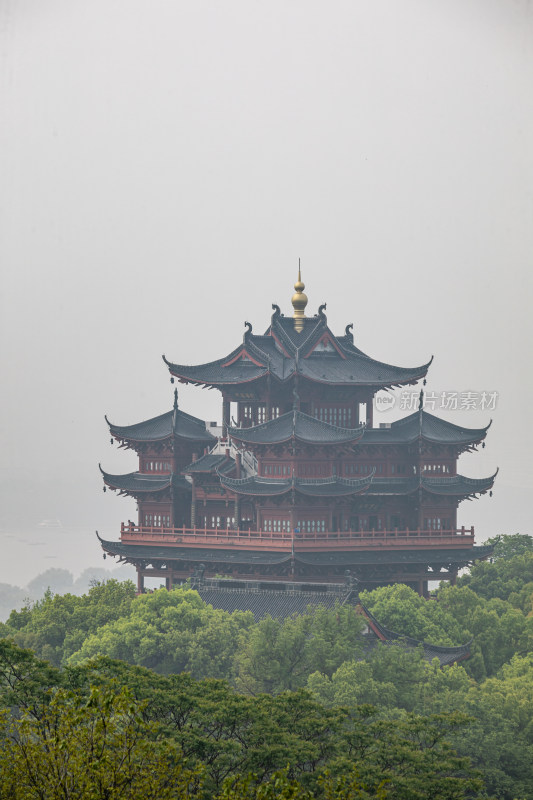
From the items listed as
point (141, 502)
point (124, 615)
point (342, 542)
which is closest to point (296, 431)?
point (342, 542)

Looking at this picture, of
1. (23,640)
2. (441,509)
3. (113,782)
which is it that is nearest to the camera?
(113,782)

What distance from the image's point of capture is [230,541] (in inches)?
1925

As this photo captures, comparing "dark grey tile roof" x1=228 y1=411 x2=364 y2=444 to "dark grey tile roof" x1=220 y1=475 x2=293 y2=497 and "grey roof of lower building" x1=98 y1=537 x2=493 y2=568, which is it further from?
"grey roof of lower building" x1=98 y1=537 x2=493 y2=568

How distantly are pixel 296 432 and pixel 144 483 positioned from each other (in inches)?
311

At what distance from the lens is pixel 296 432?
48.7 metres

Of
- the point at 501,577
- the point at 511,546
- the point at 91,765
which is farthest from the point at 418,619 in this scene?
the point at 91,765

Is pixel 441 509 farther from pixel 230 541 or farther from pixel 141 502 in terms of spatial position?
pixel 141 502

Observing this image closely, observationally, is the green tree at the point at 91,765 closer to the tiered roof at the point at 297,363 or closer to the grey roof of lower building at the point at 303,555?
the grey roof of lower building at the point at 303,555

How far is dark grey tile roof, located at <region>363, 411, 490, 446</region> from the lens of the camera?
51625mm

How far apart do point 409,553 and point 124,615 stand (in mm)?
14568

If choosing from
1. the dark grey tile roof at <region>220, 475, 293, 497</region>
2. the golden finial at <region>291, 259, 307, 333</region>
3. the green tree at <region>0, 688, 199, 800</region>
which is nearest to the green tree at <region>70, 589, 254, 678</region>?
the dark grey tile roof at <region>220, 475, 293, 497</region>

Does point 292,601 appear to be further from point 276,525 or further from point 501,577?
point 501,577

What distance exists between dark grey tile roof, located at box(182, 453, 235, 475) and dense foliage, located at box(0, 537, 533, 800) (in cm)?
800

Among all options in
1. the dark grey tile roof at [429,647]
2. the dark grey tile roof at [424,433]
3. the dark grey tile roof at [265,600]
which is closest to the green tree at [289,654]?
the dark grey tile roof at [429,647]
